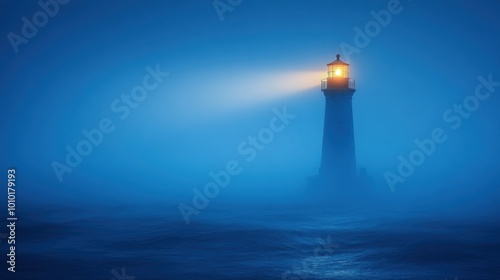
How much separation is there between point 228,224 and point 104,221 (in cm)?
713

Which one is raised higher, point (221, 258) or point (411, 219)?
point (411, 219)

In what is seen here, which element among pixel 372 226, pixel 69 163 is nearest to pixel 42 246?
pixel 372 226

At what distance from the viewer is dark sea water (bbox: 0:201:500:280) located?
1434 cm

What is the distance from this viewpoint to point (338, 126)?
30812 mm

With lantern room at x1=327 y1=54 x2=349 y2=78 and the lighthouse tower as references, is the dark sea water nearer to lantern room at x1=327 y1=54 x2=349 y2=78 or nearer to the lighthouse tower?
the lighthouse tower

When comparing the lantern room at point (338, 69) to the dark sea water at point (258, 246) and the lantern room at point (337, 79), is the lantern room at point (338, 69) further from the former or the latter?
the dark sea water at point (258, 246)

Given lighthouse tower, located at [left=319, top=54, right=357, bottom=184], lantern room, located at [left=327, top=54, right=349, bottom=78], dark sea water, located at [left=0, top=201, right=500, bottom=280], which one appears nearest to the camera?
dark sea water, located at [left=0, top=201, right=500, bottom=280]

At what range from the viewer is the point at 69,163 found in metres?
90.2

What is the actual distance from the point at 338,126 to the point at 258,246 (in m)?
14.5

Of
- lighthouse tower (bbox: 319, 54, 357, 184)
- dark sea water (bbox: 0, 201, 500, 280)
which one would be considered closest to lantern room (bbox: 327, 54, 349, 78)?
lighthouse tower (bbox: 319, 54, 357, 184)

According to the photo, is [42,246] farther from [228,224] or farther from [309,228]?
[309,228]

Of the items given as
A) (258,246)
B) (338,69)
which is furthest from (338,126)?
(258,246)

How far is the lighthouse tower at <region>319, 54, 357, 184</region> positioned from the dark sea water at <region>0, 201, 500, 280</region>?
393cm

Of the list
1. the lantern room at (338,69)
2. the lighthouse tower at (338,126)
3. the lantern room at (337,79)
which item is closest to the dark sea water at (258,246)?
the lighthouse tower at (338,126)
